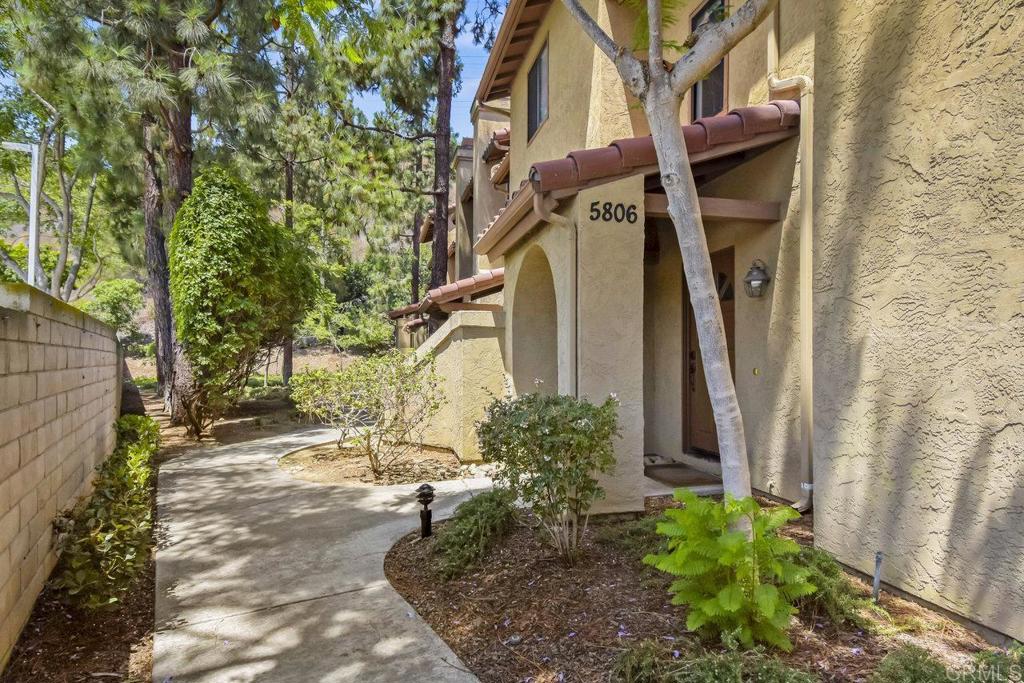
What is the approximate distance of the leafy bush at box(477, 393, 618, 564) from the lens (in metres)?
4.29

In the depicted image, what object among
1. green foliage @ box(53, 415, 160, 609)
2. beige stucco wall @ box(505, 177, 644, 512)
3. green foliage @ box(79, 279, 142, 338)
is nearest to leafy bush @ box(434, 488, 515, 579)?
beige stucco wall @ box(505, 177, 644, 512)

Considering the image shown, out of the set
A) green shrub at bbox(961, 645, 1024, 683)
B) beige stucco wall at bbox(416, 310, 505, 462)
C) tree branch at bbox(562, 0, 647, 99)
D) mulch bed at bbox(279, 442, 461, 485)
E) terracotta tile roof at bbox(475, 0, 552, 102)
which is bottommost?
mulch bed at bbox(279, 442, 461, 485)

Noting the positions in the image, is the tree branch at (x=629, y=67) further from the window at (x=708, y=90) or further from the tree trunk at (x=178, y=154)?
the tree trunk at (x=178, y=154)

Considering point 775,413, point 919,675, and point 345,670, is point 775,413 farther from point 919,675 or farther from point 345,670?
point 345,670

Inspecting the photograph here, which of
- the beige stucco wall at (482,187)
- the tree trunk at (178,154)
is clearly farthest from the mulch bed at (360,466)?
the beige stucco wall at (482,187)

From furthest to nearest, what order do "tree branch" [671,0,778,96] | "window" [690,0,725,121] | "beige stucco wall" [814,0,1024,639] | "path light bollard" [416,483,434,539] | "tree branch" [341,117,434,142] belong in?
"tree branch" [341,117,434,142], "window" [690,0,725,121], "path light bollard" [416,483,434,539], "tree branch" [671,0,778,96], "beige stucco wall" [814,0,1024,639]

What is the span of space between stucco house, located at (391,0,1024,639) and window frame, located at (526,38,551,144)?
4.97 feet

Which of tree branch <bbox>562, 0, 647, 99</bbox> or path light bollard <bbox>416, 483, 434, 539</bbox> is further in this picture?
path light bollard <bbox>416, 483, 434, 539</bbox>

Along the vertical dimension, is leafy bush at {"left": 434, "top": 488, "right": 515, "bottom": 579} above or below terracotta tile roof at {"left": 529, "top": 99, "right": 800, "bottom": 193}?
below

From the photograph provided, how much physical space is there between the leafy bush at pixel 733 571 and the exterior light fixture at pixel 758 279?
3506 mm

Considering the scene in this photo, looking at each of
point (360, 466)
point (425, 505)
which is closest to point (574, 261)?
point (425, 505)

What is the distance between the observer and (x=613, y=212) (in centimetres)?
540

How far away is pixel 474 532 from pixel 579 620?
1.44 metres

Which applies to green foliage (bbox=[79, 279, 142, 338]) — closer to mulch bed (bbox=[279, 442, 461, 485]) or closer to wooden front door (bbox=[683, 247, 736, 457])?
mulch bed (bbox=[279, 442, 461, 485])
